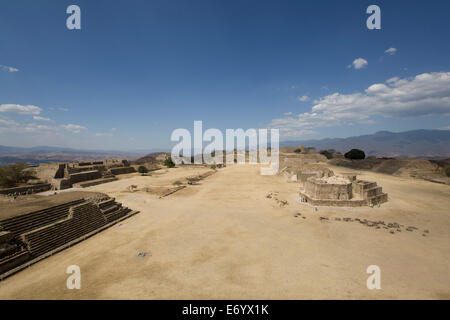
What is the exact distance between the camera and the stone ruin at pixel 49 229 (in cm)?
1028

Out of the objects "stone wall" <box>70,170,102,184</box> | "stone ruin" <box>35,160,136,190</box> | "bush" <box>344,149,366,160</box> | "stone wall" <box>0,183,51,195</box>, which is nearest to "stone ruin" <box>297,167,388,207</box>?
"stone ruin" <box>35,160,136,190</box>

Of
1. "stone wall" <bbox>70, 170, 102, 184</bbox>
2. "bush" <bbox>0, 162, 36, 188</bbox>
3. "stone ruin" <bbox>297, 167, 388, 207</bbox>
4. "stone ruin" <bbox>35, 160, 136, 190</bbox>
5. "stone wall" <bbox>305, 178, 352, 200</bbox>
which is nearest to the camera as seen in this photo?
"stone ruin" <bbox>297, 167, 388, 207</bbox>

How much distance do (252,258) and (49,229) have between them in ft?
45.1

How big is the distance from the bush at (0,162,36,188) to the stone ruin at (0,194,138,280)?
23030 mm

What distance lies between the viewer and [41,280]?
917cm

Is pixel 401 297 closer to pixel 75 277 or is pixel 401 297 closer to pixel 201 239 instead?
pixel 201 239

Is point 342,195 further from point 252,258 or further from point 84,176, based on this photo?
point 84,176

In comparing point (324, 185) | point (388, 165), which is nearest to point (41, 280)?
point (324, 185)

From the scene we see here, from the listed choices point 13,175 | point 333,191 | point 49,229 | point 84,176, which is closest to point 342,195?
point 333,191

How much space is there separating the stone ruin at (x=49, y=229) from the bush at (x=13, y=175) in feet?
75.6

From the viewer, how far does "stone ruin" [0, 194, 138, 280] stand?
33.7 feet

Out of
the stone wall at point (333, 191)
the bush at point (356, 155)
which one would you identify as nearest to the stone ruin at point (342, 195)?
the stone wall at point (333, 191)

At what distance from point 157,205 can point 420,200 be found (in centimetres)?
3230

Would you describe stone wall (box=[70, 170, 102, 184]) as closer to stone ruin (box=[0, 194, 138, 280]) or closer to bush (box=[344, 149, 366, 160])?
stone ruin (box=[0, 194, 138, 280])
